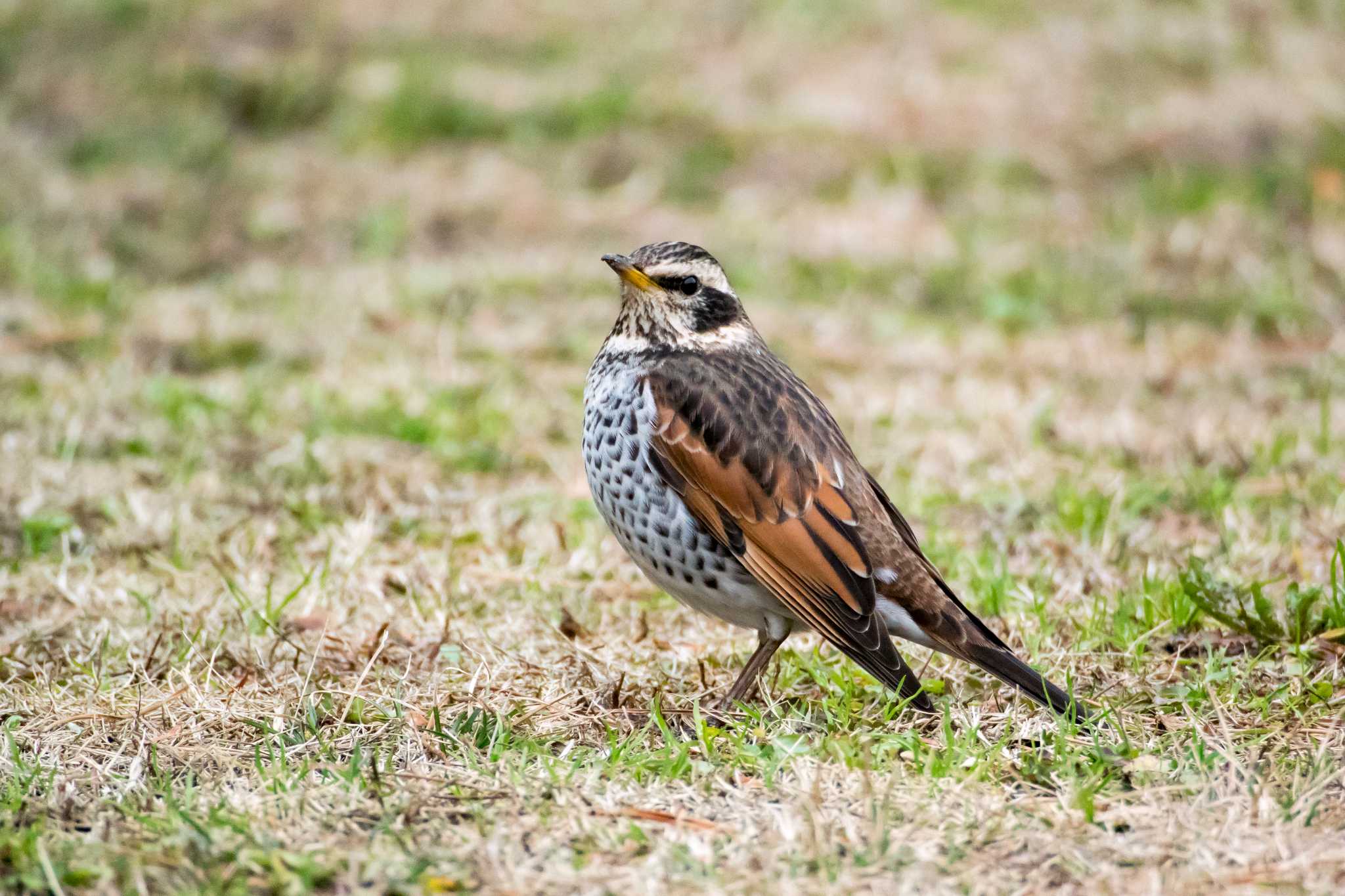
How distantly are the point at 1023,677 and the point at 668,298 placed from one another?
5.77ft

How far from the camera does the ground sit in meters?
3.83

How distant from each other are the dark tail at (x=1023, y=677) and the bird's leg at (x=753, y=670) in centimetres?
60

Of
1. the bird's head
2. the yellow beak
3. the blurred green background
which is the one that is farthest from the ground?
the yellow beak

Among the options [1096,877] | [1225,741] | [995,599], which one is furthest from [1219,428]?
[1096,877]

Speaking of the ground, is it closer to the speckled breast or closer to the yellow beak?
the speckled breast

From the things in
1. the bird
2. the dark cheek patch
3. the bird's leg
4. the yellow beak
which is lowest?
the bird's leg

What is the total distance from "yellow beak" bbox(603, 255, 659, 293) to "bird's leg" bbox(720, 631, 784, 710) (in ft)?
4.06

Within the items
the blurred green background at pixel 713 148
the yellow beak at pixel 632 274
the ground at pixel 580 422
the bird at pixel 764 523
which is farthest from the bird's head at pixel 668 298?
the blurred green background at pixel 713 148

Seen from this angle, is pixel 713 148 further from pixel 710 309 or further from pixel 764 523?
pixel 764 523

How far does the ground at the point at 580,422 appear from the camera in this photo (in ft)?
12.6

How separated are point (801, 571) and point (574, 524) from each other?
6.69 feet

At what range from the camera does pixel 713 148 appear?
12.0 m

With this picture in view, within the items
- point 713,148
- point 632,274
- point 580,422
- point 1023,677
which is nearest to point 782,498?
point 1023,677

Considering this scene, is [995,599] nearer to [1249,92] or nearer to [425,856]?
[425,856]
